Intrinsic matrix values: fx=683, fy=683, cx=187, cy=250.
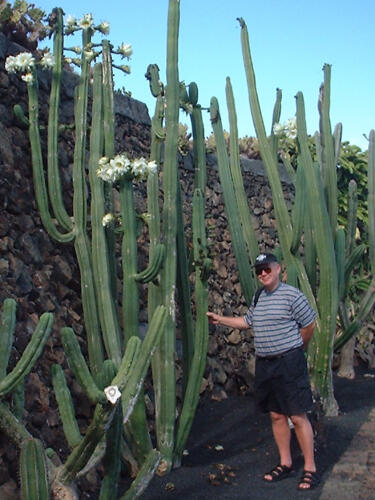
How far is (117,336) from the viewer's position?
435 centimetres

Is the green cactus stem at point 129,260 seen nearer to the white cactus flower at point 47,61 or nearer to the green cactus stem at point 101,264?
the green cactus stem at point 101,264

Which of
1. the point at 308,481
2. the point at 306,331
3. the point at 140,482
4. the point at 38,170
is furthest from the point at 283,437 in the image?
the point at 38,170

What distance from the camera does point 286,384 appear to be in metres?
4.17

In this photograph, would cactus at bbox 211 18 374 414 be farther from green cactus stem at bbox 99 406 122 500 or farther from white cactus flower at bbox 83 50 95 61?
green cactus stem at bbox 99 406 122 500

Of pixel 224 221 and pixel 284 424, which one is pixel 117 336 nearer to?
pixel 284 424

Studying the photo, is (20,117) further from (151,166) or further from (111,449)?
(111,449)

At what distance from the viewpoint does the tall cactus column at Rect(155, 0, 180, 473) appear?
4.33 meters

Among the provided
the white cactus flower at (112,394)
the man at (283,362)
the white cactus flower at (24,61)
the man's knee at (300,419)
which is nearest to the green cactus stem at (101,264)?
the white cactus flower at (24,61)

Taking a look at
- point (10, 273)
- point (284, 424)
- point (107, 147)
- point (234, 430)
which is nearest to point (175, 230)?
point (107, 147)

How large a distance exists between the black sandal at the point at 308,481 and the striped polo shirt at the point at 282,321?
73cm

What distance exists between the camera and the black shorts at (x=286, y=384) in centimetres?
413

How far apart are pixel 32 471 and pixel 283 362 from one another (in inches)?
74.4

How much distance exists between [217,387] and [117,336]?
243cm

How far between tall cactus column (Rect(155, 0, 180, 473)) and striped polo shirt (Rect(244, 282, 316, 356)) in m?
0.59
